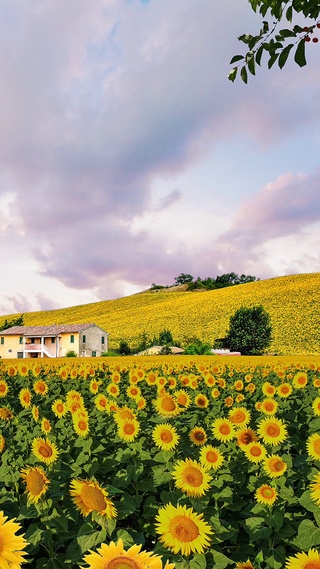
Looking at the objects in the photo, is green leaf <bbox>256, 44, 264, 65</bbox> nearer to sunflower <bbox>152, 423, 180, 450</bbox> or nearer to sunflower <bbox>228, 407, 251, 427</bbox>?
sunflower <bbox>152, 423, 180, 450</bbox>

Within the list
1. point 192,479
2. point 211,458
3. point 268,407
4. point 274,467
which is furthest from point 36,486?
point 268,407

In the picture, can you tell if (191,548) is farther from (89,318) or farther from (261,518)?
(89,318)

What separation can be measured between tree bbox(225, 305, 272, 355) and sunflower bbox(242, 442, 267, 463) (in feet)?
201

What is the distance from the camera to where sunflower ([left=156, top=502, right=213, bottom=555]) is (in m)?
2.68

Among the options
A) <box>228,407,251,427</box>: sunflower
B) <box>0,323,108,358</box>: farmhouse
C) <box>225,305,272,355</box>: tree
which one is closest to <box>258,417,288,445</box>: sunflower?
<box>228,407,251,427</box>: sunflower

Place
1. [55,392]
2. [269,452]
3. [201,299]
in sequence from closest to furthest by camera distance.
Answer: [269,452], [55,392], [201,299]

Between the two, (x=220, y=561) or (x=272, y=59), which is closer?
(x=220, y=561)

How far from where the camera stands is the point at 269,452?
4.82m

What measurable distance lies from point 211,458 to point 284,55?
340 centimetres

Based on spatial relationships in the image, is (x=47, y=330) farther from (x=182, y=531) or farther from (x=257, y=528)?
(x=182, y=531)

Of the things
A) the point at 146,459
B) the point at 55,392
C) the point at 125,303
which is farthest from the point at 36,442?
the point at 125,303

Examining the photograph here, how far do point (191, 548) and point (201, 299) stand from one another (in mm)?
93474

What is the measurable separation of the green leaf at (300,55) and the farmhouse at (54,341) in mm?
60760

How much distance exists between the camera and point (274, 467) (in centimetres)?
407
